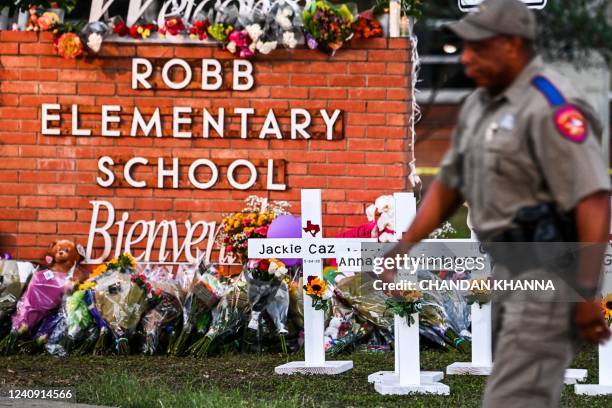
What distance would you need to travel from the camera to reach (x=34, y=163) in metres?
10.9

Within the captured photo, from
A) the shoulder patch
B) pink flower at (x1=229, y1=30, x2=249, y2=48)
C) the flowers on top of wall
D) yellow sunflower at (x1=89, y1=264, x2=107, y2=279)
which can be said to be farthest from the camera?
pink flower at (x1=229, y1=30, x2=249, y2=48)

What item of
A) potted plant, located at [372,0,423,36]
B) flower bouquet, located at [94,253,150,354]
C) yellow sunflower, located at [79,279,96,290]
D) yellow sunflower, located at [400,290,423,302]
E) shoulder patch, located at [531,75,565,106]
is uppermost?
potted plant, located at [372,0,423,36]

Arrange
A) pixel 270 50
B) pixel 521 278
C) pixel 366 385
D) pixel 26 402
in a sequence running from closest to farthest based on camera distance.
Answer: pixel 521 278
pixel 26 402
pixel 366 385
pixel 270 50

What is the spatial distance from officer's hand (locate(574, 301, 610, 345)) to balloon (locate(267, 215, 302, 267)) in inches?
229

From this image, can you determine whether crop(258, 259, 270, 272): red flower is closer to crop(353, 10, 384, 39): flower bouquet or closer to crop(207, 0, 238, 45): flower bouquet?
crop(207, 0, 238, 45): flower bouquet

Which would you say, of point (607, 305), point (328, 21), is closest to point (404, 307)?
point (607, 305)

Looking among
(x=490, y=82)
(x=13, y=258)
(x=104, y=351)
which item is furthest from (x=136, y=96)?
(x=490, y=82)

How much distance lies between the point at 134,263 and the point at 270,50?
2.09m

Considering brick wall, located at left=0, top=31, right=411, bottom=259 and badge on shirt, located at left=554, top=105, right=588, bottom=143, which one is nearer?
badge on shirt, located at left=554, top=105, right=588, bottom=143

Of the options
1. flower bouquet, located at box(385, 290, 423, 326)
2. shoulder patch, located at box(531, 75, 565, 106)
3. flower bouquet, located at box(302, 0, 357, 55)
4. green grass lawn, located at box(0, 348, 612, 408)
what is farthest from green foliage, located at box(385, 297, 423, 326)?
shoulder patch, located at box(531, 75, 565, 106)

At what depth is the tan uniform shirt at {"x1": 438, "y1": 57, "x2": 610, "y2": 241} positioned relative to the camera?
3.95 m

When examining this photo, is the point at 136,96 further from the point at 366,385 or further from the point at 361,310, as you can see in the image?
the point at 366,385

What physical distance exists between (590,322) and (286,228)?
602cm

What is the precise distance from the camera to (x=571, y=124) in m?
3.96
